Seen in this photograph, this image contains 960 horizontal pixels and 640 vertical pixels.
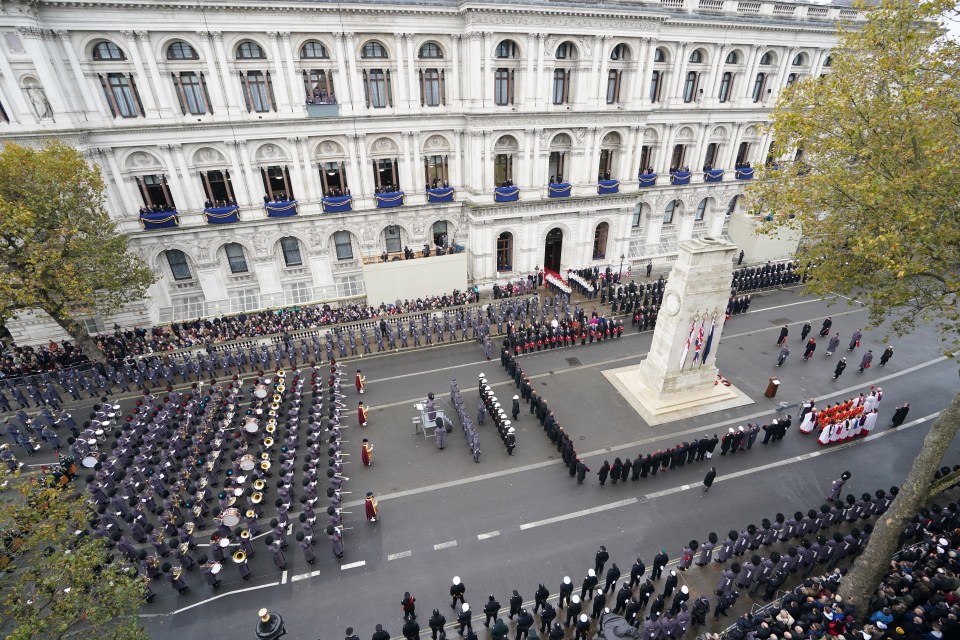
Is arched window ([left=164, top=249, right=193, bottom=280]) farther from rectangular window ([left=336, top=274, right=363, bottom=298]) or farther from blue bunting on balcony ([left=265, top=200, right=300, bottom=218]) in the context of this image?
rectangular window ([left=336, top=274, right=363, bottom=298])

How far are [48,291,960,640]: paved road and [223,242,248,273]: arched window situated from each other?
37.8 ft

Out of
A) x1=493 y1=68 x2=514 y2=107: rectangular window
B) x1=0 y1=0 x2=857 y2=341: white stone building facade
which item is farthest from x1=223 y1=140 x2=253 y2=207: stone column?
x1=493 y1=68 x2=514 y2=107: rectangular window

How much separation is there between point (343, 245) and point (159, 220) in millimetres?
10744

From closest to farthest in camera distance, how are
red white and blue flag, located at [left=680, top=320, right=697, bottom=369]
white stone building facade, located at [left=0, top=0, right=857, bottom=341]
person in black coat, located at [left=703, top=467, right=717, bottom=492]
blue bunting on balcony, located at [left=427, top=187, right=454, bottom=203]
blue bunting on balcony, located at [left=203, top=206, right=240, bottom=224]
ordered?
1. person in black coat, located at [left=703, top=467, right=717, bottom=492]
2. red white and blue flag, located at [left=680, top=320, right=697, bottom=369]
3. white stone building facade, located at [left=0, top=0, right=857, bottom=341]
4. blue bunting on balcony, located at [left=203, top=206, right=240, bottom=224]
5. blue bunting on balcony, located at [left=427, top=187, right=454, bottom=203]

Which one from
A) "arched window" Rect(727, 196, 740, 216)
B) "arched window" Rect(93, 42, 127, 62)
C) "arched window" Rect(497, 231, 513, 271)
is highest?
"arched window" Rect(93, 42, 127, 62)

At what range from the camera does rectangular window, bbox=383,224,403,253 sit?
33.3m

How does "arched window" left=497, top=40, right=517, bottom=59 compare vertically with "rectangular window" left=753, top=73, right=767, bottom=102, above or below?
above

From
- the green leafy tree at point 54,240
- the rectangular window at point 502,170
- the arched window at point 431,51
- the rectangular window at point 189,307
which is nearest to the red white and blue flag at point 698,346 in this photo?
the rectangular window at point 502,170

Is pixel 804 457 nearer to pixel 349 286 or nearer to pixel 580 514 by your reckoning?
pixel 580 514

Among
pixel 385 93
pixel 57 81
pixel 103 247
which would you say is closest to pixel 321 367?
pixel 103 247

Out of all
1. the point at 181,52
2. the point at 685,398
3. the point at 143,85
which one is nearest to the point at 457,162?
the point at 181,52

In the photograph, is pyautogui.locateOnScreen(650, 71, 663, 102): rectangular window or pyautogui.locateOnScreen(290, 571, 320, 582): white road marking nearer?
pyautogui.locateOnScreen(290, 571, 320, 582): white road marking

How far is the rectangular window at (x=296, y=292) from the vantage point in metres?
32.0

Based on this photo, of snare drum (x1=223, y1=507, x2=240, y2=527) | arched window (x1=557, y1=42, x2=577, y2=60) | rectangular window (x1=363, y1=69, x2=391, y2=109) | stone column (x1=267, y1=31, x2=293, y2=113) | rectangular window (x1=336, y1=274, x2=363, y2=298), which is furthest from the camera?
rectangular window (x1=336, y1=274, x2=363, y2=298)
